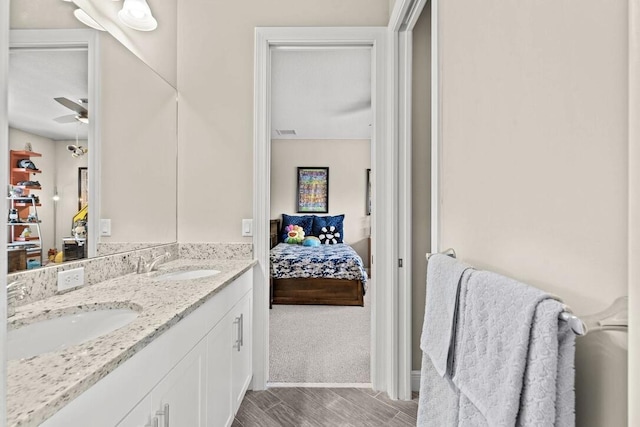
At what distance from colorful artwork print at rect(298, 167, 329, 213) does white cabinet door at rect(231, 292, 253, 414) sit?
4388 millimetres

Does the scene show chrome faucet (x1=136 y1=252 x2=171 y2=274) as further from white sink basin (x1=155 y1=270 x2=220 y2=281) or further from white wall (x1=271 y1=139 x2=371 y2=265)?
white wall (x1=271 y1=139 x2=371 y2=265)

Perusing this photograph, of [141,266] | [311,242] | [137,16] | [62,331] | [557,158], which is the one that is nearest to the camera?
[557,158]

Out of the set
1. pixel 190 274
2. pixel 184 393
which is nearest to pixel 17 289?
pixel 184 393

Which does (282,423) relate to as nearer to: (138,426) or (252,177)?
(138,426)

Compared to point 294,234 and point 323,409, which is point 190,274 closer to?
point 323,409

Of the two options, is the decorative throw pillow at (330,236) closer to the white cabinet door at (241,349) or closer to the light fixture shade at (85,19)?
the white cabinet door at (241,349)

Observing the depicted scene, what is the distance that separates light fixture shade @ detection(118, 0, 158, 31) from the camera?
1838mm

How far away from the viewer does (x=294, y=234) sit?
584cm

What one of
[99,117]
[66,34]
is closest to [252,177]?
[99,117]

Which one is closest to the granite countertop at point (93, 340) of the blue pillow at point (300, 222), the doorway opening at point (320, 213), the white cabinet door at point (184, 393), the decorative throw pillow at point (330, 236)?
the white cabinet door at point (184, 393)

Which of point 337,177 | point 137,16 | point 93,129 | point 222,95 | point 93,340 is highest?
point 137,16

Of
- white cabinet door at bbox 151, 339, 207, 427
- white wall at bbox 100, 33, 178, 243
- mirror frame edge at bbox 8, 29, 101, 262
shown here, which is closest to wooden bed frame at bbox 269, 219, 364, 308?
white wall at bbox 100, 33, 178, 243

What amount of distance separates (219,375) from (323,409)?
81 centimetres

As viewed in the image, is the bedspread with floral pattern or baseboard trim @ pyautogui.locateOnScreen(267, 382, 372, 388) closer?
baseboard trim @ pyautogui.locateOnScreen(267, 382, 372, 388)
